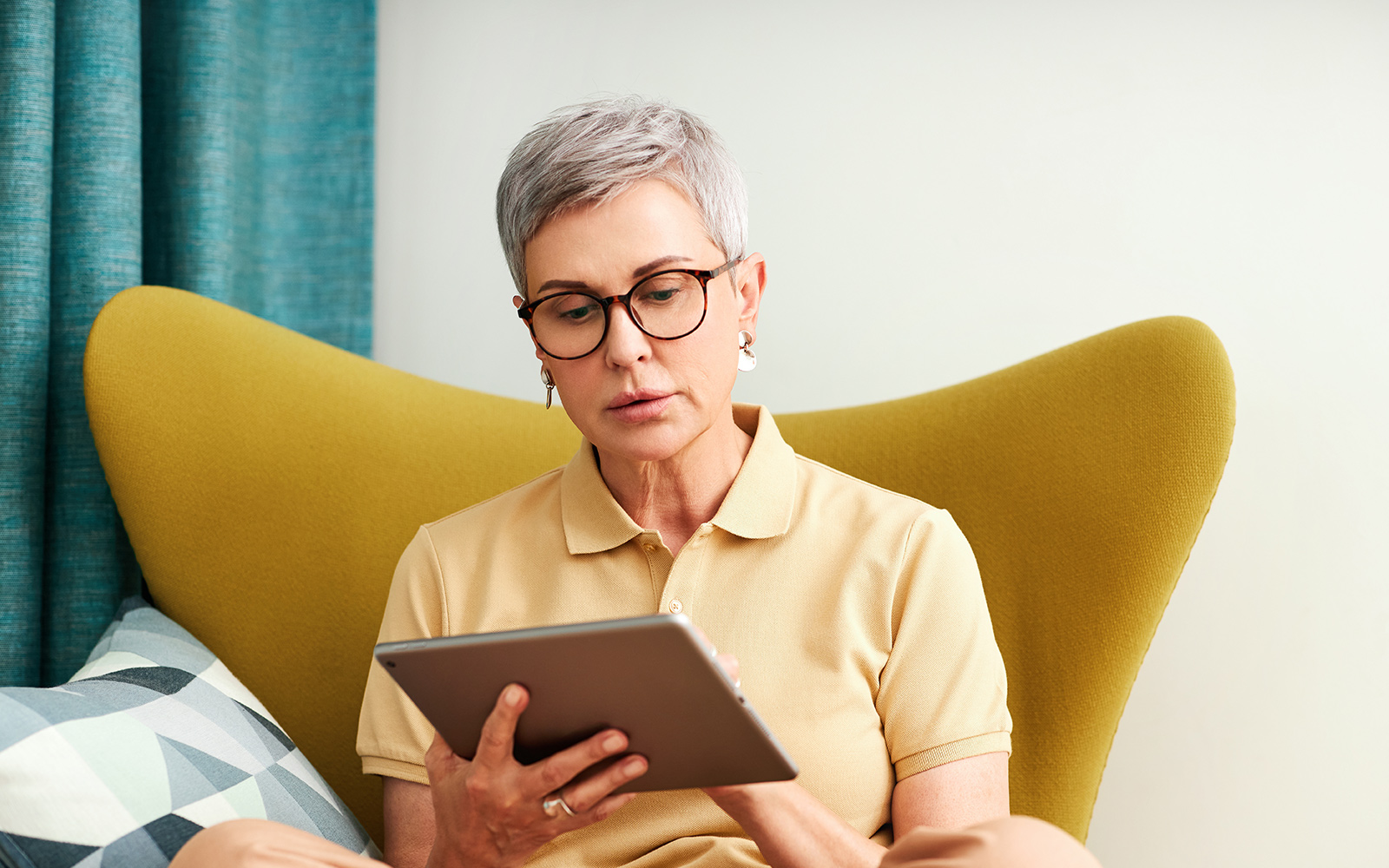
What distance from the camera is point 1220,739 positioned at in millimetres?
1615

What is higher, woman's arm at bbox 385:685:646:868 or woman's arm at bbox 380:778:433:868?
woman's arm at bbox 385:685:646:868

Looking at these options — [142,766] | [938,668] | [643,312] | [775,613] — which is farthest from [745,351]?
[142,766]

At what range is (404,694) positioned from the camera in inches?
44.3

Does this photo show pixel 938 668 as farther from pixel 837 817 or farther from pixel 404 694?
pixel 404 694

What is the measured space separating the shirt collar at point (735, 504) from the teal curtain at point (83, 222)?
811 millimetres

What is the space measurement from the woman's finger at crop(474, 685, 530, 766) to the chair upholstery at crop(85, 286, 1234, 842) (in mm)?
638

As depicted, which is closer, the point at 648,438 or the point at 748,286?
the point at 648,438

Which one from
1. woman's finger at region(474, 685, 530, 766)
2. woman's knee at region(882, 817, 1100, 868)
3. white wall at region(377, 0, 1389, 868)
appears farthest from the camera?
white wall at region(377, 0, 1389, 868)

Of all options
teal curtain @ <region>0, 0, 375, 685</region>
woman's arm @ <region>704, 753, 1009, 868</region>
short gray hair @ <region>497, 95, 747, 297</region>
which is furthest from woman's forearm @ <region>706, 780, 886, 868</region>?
teal curtain @ <region>0, 0, 375, 685</region>

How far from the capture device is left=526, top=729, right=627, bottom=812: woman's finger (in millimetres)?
782

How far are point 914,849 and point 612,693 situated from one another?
0.82 ft

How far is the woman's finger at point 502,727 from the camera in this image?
30.2 inches

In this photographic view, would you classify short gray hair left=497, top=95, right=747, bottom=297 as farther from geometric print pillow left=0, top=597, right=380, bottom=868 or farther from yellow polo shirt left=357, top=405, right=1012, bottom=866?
geometric print pillow left=0, top=597, right=380, bottom=868

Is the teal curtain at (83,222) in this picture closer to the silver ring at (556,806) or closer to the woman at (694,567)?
the woman at (694,567)
